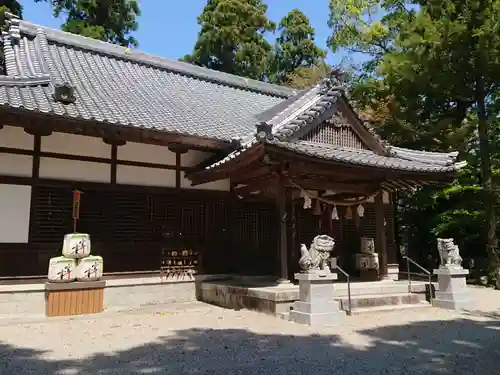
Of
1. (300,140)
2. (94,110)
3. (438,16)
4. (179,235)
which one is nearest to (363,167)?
(300,140)

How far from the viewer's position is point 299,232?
41.0 ft

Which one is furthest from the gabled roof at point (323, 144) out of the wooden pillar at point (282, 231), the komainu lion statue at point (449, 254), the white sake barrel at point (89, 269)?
the white sake barrel at point (89, 269)

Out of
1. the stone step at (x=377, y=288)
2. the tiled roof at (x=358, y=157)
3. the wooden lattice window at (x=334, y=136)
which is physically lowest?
the stone step at (x=377, y=288)

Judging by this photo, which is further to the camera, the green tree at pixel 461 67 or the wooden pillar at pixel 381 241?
the green tree at pixel 461 67

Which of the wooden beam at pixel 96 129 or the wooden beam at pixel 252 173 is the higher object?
the wooden beam at pixel 96 129

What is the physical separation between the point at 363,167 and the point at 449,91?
26.9ft

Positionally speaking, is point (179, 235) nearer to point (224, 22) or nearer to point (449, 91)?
point (449, 91)

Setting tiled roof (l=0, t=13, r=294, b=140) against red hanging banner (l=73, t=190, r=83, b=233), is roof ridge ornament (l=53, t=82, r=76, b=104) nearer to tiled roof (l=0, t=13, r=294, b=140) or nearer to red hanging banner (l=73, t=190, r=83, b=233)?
tiled roof (l=0, t=13, r=294, b=140)

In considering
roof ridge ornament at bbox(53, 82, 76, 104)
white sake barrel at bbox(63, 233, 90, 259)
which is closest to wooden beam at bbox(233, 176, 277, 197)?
white sake barrel at bbox(63, 233, 90, 259)

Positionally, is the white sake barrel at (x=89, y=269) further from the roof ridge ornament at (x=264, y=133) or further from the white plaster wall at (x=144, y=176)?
the roof ridge ornament at (x=264, y=133)

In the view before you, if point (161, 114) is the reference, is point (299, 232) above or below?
below

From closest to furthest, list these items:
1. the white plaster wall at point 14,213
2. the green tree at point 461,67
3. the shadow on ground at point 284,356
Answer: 1. the shadow on ground at point 284,356
2. the white plaster wall at point 14,213
3. the green tree at point 461,67

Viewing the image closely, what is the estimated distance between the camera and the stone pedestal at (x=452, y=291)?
10133 millimetres

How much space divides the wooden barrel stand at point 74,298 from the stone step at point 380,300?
517 cm
